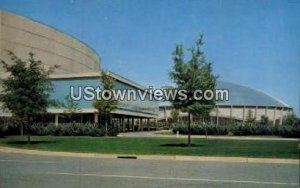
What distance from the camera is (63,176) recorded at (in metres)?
9.90

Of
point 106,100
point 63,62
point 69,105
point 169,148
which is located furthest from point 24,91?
point 63,62

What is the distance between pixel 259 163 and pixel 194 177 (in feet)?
16.2

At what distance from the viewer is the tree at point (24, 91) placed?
21156 mm

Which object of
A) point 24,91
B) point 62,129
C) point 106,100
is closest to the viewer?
point 24,91

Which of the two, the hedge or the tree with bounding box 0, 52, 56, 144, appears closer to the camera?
the tree with bounding box 0, 52, 56, 144

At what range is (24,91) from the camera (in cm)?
2134

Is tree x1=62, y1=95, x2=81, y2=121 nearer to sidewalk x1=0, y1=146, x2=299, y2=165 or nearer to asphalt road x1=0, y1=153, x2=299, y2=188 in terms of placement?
sidewalk x1=0, y1=146, x2=299, y2=165

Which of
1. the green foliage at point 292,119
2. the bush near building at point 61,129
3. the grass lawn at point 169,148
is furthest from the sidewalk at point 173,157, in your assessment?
the bush near building at point 61,129

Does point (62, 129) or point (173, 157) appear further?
point (62, 129)

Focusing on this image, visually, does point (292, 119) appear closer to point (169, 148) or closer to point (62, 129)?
point (169, 148)

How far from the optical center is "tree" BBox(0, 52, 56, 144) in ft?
69.4

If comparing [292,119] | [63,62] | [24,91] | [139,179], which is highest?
[63,62]

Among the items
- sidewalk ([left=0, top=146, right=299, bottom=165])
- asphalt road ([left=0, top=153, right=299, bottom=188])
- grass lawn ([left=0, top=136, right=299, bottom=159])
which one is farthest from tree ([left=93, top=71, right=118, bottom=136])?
asphalt road ([left=0, top=153, right=299, bottom=188])

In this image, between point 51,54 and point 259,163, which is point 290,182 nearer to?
point 259,163
